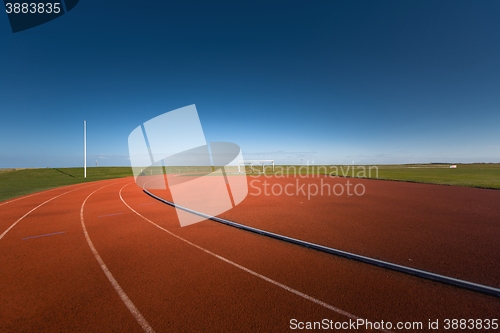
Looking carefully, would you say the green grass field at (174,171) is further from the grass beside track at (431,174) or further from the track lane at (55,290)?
the track lane at (55,290)

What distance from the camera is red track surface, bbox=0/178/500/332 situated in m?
3.61

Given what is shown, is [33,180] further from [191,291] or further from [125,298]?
→ [191,291]

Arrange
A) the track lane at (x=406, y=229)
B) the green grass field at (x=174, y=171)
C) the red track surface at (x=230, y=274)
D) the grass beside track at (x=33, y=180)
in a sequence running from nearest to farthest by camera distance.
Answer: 1. the red track surface at (x=230, y=274)
2. the track lane at (x=406, y=229)
3. the grass beside track at (x=33, y=180)
4. the green grass field at (x=174, y=171)

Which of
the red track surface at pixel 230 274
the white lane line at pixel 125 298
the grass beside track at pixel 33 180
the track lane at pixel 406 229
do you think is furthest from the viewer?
the grass beside track at pixel 33 180

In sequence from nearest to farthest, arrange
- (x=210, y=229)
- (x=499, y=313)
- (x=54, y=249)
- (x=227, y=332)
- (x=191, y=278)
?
(x=227, y=332), (x=499, y=313), (x=191, y=278), (x=54, y=249), (x=210, y=229)

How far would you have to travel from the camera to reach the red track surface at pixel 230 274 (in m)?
3.61

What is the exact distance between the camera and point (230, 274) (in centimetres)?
502

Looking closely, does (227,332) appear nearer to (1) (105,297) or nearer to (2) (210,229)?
(1) (105,297)

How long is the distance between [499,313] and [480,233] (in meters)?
6.07

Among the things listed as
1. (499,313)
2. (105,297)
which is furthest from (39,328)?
(499,313)

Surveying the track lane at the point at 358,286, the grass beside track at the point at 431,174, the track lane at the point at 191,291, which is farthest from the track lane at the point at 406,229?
the grass beside track at the point at 431,174

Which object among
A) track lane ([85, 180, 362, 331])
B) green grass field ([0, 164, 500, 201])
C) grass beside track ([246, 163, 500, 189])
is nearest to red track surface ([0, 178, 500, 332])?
track lane ([85, 180, 362, 331])

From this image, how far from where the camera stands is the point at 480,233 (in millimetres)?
7688

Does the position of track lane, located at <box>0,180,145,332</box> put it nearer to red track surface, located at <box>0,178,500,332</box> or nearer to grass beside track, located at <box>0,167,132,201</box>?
red track surface, located at <box>0,178,500,332</box>
